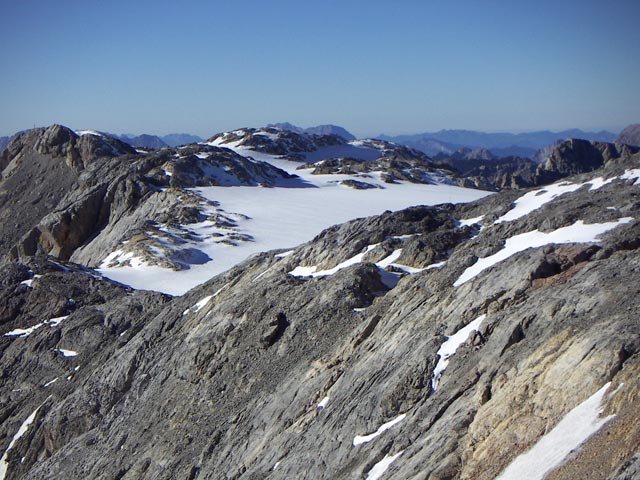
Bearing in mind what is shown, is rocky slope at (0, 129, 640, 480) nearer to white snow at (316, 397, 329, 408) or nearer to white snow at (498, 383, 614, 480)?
white snow at (498, 383, 614, 480)

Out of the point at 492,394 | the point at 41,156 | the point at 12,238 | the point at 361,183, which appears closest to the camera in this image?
the point at 492,394

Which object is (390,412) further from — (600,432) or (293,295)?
(293,295)

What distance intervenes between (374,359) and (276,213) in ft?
135

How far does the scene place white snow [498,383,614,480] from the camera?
11695mm

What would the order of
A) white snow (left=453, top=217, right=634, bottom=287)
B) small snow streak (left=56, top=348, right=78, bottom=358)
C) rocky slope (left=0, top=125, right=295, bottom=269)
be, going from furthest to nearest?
rocky slope (left=0, top=125, right=295, bottom=269) → small snow streak (left=56, top=348, right=78, bottom=358) → white snow (left=453, top=217, right=634, bottom=287)

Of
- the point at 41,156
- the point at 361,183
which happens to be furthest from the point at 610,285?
the point at 41,156

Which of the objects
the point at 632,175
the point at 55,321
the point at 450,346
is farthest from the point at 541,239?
the point at 55,321

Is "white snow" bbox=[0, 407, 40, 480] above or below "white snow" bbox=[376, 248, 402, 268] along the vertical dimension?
below

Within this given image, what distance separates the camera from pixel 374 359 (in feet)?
63.9

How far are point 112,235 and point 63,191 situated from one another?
22.2 meters

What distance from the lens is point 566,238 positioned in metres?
22.7

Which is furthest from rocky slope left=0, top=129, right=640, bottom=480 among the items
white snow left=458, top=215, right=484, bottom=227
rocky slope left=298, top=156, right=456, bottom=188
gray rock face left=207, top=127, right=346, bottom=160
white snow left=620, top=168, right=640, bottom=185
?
gray rock face left=207, top=127, right=346, bottom=160

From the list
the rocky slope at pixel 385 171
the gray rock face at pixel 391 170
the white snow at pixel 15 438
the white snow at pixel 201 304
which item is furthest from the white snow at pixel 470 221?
the gray rock face at pixel 391 170

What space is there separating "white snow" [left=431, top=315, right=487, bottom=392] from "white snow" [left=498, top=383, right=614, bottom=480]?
4.55 meters
